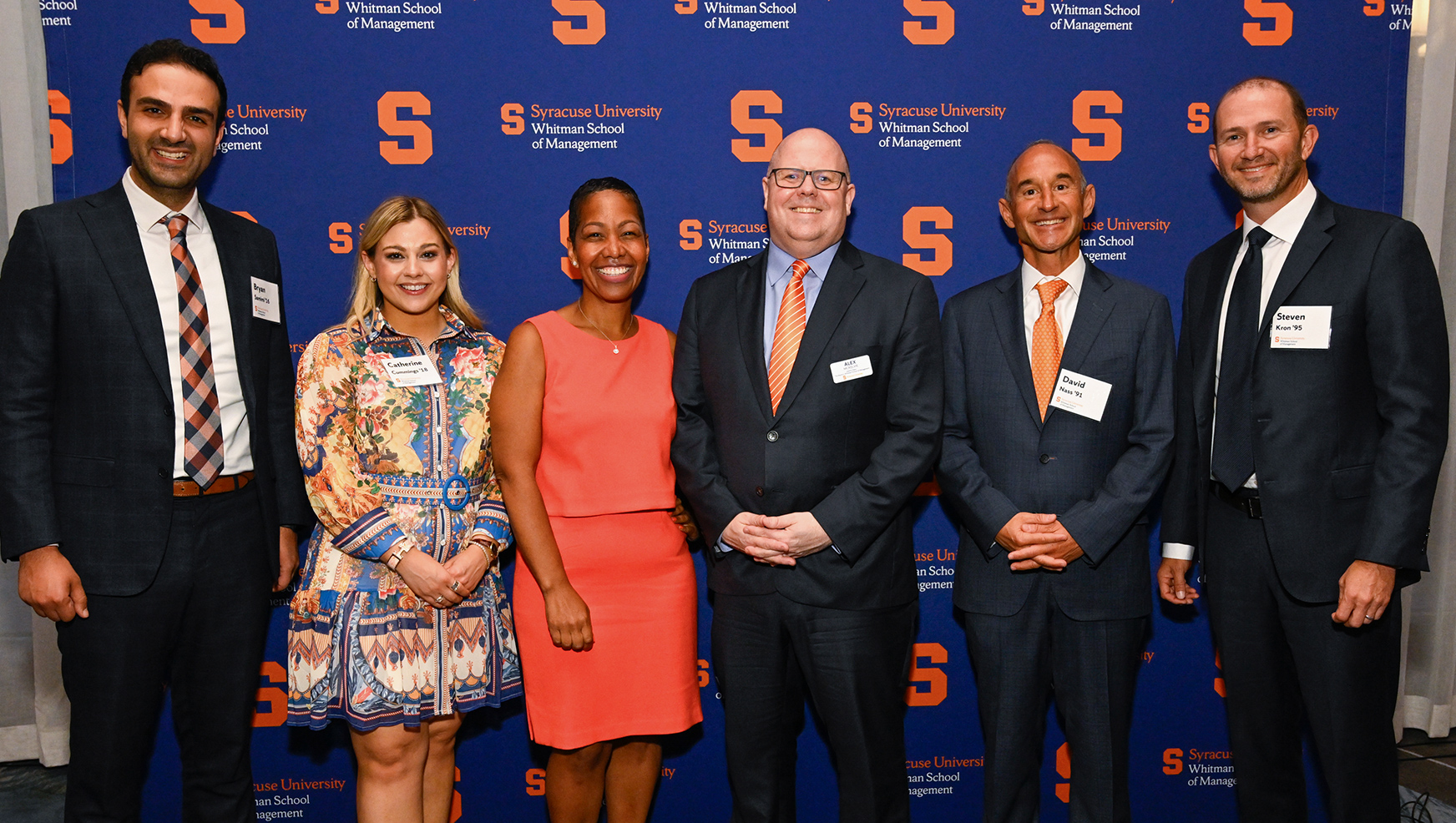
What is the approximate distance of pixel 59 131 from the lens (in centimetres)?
293

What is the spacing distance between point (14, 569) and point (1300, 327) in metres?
4.69

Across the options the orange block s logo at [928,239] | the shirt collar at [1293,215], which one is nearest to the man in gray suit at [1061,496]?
the shirt collar at [1293,215]

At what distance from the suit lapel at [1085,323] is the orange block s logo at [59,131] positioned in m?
3.40

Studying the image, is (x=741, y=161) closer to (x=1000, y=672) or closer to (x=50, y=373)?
(x=1000, y=672)

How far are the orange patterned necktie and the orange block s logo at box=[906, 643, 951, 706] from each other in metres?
1.25

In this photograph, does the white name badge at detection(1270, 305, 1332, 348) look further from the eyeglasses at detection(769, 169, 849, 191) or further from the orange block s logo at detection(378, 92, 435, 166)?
the orange block s logo at detection(378, 92, 435, 166)

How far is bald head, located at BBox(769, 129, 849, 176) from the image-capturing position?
237cm

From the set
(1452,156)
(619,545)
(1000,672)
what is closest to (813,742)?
(1000,672)

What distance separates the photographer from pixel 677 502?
98.7 inches

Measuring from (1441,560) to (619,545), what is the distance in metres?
3.56

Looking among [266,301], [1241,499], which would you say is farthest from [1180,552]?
[266,301]

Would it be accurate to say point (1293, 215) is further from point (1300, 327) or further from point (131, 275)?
point (131, 275)

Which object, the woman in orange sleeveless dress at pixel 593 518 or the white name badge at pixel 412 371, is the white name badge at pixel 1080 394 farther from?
the white name badge at pixel 412 371

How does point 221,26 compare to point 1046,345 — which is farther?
point 221,26
